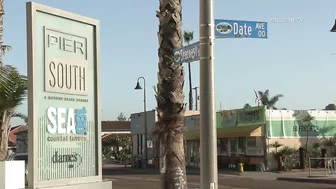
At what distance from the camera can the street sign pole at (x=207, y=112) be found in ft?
25.9

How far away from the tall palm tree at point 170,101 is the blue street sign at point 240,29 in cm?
304

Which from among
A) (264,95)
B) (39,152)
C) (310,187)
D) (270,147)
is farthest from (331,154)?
(264,95)

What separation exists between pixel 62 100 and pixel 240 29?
10.8ft

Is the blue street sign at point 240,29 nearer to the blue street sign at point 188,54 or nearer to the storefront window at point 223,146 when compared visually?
the blue street sign at point 188,54

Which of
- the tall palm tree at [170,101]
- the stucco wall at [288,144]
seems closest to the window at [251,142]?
the stucco wall at [288,144]

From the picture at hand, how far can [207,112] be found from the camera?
7938 millimetres

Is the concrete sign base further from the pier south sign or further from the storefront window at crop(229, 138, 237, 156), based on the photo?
the storefront window at crop(229, 138, 237, 156)

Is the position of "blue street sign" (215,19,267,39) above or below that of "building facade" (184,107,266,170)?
above

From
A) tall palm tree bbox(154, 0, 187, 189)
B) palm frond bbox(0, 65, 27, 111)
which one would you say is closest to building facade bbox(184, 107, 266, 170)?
tall palm tree bbox(154, 0, 187, 189)

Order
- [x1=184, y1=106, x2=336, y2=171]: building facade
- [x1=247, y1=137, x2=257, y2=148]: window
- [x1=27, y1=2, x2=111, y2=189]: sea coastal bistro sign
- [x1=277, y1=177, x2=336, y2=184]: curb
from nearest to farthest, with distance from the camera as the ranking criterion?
1. [x1=27, y1=2, x2=111, y2=189]: sea coastal bistro sign
2. [x1=277, y1=177, x2=336, y2=184]: curb
3. [x1=184, y1=106, x2=336, y2=171]: building facade
4. [x1=247, y1=137, x2=257, y2=148]: window

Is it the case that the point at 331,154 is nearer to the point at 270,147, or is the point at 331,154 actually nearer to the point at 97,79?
the point at 270,147

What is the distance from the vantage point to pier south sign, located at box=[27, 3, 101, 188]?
355 inches

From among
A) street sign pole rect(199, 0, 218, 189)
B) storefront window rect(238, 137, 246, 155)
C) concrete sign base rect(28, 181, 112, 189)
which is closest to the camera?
street sign pole rect(199, 0, 218, 189)

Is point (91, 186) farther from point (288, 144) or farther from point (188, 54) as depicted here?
point (288, 144)
